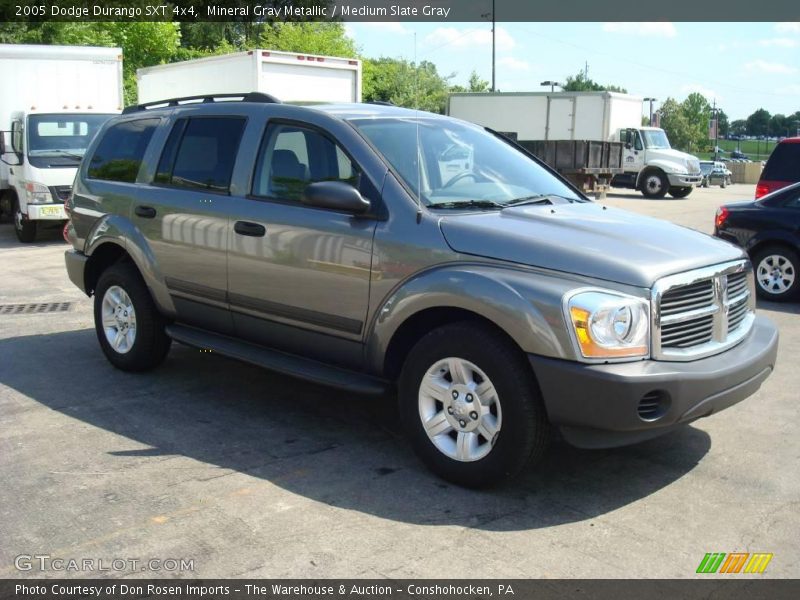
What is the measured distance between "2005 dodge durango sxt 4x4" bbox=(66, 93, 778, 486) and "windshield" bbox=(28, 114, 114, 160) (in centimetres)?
881

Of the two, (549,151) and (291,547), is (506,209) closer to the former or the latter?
(291,547)

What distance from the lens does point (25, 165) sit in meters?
14.1

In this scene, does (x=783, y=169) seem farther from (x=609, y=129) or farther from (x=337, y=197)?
(x=609, y=129)

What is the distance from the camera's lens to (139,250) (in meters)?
6.11

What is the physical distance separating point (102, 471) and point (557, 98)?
27.8m

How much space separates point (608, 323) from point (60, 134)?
1284 cm

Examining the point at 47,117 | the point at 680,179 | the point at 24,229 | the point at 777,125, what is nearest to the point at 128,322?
the point at 24,229

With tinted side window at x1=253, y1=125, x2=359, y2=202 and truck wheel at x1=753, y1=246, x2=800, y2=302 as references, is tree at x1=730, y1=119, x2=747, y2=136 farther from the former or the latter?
tinted side window at x1=253, y1=125, x2=359, y2=202

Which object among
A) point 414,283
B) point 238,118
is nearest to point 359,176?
point 414,283

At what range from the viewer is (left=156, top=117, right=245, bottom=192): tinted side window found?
561cm

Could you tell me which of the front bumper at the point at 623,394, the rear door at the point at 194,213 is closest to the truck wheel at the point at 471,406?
the front bumper at the point at 623,394

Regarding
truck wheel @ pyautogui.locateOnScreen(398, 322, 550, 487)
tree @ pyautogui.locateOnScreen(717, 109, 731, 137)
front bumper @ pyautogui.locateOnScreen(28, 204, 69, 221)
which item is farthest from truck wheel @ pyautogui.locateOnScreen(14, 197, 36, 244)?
tree @ pyautogui.locateOnScreen(717, 109, 731, 137)

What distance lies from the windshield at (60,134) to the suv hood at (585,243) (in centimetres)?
1131

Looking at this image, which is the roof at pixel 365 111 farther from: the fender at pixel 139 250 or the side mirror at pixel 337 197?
the fender at pixel 139 250
